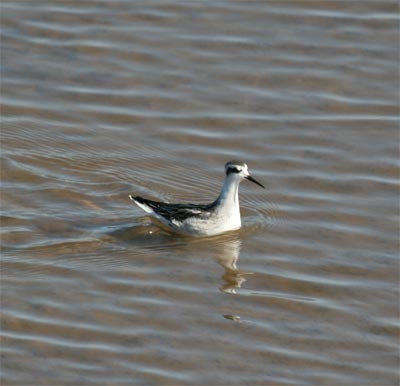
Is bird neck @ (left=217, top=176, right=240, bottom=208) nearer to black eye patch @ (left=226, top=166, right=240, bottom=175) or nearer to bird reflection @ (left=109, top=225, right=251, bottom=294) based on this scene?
black eye patch @ (left=226, top=166, right=240, bottom=175)

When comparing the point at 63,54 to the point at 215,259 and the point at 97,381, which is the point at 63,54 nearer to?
the point at 215,259

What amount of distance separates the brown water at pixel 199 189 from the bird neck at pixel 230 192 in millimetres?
404

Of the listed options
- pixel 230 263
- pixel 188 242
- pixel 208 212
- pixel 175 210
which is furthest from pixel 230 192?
pixel 230 263

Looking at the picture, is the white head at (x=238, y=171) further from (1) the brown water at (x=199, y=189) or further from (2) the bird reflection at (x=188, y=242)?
(2) the bird reflection at (x=188, y=242)

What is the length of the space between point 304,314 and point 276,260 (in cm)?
134

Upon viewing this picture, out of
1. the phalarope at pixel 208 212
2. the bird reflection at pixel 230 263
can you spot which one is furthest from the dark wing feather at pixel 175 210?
the bird reflection at pixel 230 263

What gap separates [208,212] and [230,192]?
41cm

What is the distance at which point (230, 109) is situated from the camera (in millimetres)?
16391

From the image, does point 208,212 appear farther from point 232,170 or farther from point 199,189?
point 199,189

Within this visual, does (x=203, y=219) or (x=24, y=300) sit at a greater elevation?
(x=203, y=219)

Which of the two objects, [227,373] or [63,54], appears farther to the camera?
[63,54]

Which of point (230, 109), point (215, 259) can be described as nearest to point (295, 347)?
point (215, 259)

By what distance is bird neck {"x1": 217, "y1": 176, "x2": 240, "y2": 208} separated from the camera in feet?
46.0

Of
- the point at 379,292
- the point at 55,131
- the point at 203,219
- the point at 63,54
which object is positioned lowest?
the point at 379,292
